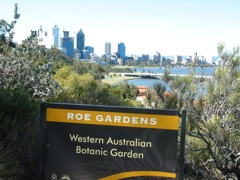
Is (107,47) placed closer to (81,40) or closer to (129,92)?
(81,40)

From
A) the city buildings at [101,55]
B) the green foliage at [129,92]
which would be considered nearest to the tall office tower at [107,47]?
the city buildings at [101,55]

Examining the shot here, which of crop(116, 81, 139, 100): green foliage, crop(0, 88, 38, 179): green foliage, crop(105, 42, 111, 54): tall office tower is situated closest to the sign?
crop(0, 88, 38, 179): green foliage

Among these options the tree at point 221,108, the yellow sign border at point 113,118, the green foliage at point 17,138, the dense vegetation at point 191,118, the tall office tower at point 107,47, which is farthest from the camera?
the tall office tower at point 107,47

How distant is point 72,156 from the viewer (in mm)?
3133

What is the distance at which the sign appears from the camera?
300 centimetres

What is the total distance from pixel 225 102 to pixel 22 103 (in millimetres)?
3011

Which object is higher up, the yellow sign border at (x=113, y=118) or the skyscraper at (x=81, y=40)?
the skyscraper at (x=81, y=40)

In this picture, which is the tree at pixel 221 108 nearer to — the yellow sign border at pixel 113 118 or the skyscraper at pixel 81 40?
the yellow sign border at pixel 113 118

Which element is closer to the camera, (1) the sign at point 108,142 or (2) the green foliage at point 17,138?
(1) the sign at point 108,142

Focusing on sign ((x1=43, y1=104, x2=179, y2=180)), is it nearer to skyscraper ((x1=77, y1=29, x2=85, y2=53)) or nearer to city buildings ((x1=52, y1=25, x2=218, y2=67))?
city buildings ((x1=52, y1=25, x2=218, y2=67))

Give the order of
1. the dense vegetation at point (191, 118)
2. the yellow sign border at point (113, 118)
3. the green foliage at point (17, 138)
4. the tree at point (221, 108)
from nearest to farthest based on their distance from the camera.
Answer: the yellow sign border at point (113, 118) < the green foliage at point (17, 138) < the dense vegetation at point (191, 118) < the tree at point (221, 108)

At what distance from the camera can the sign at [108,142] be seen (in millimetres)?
3002

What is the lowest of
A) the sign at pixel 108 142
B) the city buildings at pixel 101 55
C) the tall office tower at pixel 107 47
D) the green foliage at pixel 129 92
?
the green foliage at pixel 129 92

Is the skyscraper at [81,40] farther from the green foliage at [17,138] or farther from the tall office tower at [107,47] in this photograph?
the green foliage at [17,138]
